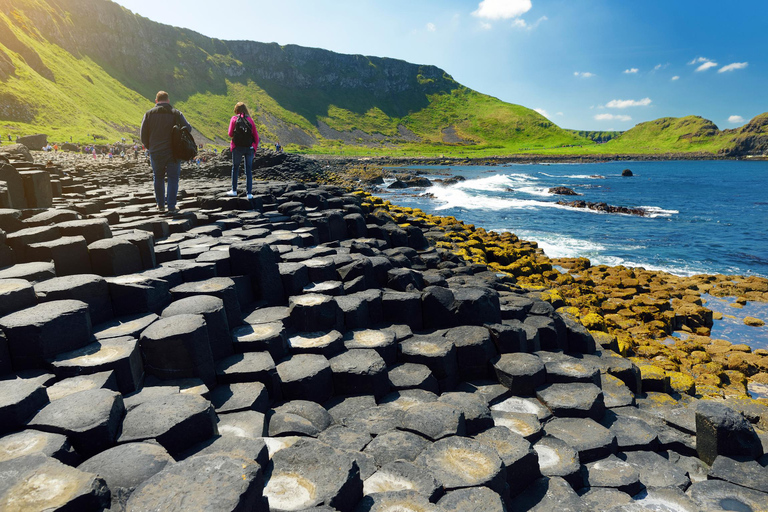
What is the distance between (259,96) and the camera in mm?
144625

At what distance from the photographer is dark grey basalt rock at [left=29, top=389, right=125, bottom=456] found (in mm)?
2533

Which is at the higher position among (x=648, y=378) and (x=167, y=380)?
(x=167, y=380)

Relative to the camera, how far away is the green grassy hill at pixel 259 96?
71188 millimetres

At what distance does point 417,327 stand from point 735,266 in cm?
1815

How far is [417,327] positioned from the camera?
5703 mm

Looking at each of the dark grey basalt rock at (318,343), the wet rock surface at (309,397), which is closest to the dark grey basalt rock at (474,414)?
the wet rock surface at (309,397)

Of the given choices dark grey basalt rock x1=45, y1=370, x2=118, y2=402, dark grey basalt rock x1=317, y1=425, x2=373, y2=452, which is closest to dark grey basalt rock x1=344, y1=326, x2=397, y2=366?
dark grey basalt rock x1=317, y1=425, x2=373, y2=452

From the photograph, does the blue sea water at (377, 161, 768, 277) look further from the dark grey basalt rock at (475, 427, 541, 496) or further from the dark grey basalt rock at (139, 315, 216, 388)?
the dark grey basalt rock at (139, 315, 216, 388)

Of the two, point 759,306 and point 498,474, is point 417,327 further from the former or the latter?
point 759,306

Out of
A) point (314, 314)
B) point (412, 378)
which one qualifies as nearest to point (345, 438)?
point (412, 378)

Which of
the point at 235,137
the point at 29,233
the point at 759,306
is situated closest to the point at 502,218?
the point at 759,306

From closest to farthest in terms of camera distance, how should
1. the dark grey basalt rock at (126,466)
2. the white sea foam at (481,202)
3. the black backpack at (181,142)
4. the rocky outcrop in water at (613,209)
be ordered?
the dark grey basalt rock at (126,466), the black backpack at (181,142), the rocky outcrop in water at (613,209), the white sea foam at (481,202)

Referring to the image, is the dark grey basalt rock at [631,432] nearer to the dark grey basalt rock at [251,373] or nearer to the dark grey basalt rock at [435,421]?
the dark grey basalt rock at [435,421]

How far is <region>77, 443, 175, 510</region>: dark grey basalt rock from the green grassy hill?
58618 millimetres
